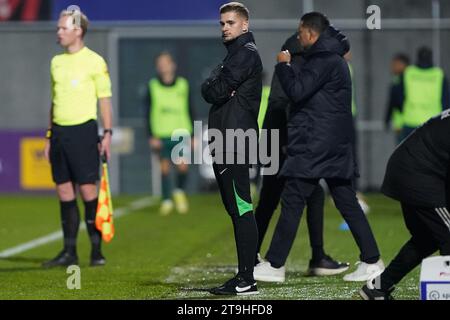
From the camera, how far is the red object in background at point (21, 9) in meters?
21.1

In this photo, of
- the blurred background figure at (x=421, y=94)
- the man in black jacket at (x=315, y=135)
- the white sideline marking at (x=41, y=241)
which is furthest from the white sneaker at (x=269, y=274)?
the blurred background figure at (x=421, y=94)

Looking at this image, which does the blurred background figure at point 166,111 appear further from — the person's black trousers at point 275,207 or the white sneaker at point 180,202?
the person's black trousers at point 275,207

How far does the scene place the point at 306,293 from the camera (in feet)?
28.9

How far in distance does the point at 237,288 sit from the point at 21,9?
44.0 feet

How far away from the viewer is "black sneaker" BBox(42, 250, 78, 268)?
10.9 meters

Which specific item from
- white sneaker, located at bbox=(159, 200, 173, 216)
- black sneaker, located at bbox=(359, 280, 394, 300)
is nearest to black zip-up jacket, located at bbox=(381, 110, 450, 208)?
black sneaker, located at bbox=(359, 280, 394, 300)

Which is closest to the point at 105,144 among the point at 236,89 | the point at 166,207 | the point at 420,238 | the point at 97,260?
the point at 97,260

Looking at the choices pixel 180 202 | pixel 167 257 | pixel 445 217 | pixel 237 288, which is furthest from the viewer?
pixel 180 202

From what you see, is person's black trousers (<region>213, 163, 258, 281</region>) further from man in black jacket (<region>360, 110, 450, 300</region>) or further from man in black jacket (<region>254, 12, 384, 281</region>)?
man in black jacket (<region>360, 110, 450, 300</region>)

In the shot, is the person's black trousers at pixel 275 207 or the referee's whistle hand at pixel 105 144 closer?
the person's black trousers at pixel 275 207

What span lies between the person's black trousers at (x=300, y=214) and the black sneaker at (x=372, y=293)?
133 centimetres

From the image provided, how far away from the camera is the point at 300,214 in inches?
371

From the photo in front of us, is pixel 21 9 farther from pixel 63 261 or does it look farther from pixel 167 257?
pixel 63 261
